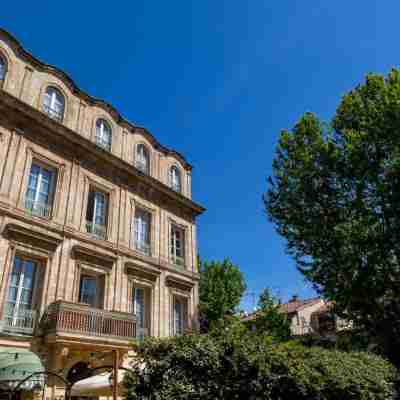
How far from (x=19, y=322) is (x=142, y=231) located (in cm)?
672

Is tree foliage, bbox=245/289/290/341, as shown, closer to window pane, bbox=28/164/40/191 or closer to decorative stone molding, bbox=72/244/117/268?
decorative stone molding, bbox=72/244/117/268

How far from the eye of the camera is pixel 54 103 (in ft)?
49.2

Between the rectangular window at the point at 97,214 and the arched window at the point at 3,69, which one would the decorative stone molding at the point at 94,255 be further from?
the arched window at the point at 3,69

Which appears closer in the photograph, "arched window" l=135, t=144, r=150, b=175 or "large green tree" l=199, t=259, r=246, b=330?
"arched window" l=135, t=144, r=150, b=175

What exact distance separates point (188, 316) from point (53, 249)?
23.3 ft

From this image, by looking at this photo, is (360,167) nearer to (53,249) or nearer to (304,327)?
(53,249)

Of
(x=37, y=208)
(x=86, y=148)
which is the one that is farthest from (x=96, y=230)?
(x=86, y=148)

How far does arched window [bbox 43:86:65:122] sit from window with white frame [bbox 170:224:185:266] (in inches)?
286

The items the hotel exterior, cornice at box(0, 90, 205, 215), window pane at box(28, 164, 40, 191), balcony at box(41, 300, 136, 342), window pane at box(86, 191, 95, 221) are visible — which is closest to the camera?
balcony at box(41, 300, 136, 342)

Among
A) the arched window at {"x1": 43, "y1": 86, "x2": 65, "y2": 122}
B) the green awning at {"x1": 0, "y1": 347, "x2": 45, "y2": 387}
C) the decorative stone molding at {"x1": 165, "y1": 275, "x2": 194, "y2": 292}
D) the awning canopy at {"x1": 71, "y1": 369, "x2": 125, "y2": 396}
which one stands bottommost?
the awning canopy at {"x1": 71, "y1": 369, "x2": 125, "y2": 396}

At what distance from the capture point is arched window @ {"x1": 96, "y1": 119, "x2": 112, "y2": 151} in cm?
1631

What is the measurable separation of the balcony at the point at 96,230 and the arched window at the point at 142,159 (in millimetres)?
4141

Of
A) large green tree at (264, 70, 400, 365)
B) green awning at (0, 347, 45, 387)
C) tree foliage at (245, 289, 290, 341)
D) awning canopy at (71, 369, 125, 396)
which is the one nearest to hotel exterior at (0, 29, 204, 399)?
green awning at (0, 347, 45, 387)

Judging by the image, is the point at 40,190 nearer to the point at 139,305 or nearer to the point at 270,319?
the point at 139,305
